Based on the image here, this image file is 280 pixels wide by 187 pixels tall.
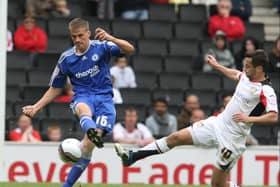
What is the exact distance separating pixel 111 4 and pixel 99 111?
850 centimetres

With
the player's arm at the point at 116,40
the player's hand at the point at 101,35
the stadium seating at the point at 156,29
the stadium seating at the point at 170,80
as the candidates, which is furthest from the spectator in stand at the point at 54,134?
the player's hand at the point at 101,35

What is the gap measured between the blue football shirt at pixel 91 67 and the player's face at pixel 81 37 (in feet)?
0.35

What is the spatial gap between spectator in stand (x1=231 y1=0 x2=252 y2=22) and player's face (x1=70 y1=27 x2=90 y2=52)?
898 centimetres

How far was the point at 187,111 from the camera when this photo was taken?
18438 mm

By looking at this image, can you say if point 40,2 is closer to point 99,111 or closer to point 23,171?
point 23,171

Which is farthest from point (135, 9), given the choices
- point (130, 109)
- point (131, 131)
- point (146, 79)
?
point (131, 131)

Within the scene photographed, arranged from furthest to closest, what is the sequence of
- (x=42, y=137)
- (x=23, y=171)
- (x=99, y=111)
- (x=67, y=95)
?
(x=67, y=95)
(x=42, y=137)
(x=23, y=171)
(x=99, y=111)

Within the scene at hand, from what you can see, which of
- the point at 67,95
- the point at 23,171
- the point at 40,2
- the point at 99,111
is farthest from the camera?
the point at 40,2

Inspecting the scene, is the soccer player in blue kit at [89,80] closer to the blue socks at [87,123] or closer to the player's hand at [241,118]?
the blue socks at [87,123]

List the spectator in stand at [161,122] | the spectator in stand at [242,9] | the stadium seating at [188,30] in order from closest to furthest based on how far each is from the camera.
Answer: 1. the spectator in stand at [161,122]
2. the stadium seating at [188,30]
3. the spectator in stand at [242,9]

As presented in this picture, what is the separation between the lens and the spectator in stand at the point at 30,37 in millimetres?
19391

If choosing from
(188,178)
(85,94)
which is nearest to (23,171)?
(188,178)

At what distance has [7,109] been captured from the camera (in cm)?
1858

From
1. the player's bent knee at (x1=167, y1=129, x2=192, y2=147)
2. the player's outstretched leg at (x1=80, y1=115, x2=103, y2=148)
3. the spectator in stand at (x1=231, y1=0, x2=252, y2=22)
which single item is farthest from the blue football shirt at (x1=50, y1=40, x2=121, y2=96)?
the spectator in stand at (x1=231, y1=0, x2=252, y2=22)
